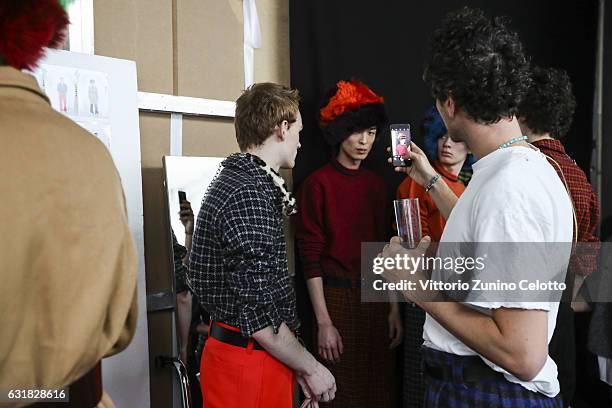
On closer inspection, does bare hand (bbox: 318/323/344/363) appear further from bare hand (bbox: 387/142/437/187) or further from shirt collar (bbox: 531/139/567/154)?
shirt collar (bbox: 531/139/567/154)

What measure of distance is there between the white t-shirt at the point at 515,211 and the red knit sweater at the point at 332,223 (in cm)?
116

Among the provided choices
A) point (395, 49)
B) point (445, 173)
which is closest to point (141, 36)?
point (395, 49)

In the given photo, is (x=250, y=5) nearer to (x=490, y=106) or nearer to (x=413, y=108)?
(x=413, y=108)

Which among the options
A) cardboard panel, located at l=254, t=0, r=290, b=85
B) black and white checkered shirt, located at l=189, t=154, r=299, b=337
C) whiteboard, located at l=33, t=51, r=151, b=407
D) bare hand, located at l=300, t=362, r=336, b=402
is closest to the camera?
black and white checkered shirt, located at l=189, t=154, r=299, b=337

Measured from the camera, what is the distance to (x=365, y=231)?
8.00 ft

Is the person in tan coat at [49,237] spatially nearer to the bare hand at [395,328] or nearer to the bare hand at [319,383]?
the bare hand at [319,383]

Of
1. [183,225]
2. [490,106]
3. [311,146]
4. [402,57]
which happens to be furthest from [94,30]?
[402,57]

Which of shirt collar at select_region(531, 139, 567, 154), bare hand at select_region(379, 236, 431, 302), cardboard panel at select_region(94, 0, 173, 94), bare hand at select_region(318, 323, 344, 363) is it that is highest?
cardboard panel at select_region(94, 0, 173, 94)

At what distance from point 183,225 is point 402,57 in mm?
1488

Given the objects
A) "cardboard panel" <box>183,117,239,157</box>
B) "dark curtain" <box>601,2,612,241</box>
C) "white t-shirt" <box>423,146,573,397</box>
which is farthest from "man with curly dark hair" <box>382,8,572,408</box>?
"dark curtain" <box>601,2,612,241</box>

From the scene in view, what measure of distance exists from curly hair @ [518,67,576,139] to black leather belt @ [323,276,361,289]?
37.9 inches
